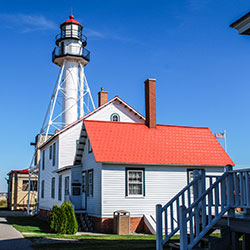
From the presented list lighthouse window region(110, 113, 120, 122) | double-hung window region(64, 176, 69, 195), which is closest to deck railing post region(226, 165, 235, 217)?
double-hung window region(64, 176, 69, 195)

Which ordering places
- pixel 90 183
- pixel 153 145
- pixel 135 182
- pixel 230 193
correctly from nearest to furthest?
pixel 230 193 < pixel 135 182 < pixel 90 183 < pixel 153 145

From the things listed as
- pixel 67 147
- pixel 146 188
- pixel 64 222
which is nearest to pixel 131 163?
pixel 146 188

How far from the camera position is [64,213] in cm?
1873

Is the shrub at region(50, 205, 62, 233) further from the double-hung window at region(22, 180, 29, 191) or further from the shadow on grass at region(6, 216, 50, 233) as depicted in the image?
the double-hung window at region(22, 180, 29, 191)

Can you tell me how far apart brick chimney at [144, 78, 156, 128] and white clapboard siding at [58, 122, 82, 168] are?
5743 millimetres

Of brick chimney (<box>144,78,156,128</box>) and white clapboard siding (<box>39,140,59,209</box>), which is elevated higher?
brick chimney (<box>144,78,156,128</box>)

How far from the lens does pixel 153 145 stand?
2338 cm

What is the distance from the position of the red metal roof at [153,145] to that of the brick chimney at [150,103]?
0.45 metres

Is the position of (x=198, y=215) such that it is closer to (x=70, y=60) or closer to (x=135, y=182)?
(x=135, y=182)

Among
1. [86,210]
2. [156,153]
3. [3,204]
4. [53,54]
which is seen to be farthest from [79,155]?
[3,204]

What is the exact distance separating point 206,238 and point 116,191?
12.0m

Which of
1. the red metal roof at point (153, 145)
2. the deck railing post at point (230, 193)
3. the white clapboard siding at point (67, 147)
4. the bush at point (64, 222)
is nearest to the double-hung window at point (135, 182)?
the red metal roof at point (153, 145)

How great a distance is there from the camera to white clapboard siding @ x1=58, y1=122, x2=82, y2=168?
1066 inches

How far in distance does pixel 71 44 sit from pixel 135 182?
18887mm
